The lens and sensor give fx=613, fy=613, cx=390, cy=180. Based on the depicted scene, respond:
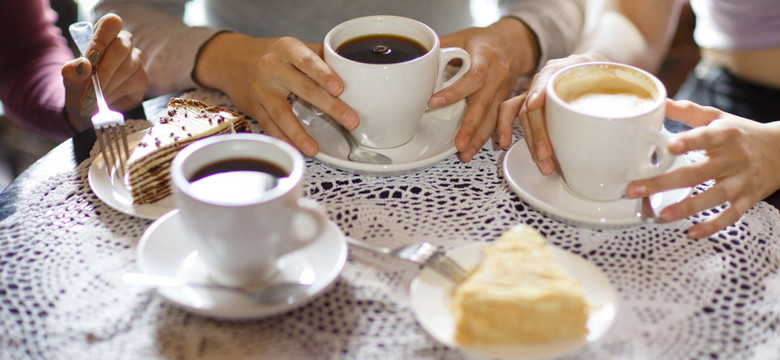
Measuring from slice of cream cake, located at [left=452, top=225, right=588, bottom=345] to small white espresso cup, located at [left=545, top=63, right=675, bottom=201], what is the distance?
258 millimetres

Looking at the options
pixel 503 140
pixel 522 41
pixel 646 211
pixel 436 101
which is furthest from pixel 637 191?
pixel 522 41

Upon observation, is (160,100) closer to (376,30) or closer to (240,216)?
(376,30)

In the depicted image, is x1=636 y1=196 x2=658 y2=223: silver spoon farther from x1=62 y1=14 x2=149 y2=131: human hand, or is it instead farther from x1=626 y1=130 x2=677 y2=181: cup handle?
x1=62 y1=14 x2=149 y2=131: human hand

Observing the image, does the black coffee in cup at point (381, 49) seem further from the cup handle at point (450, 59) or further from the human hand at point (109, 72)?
the human hand at point (109, 72)

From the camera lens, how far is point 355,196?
3.49 feet

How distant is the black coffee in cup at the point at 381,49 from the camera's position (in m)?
1.10

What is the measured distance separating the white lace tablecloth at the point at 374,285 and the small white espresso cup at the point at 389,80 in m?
0.11

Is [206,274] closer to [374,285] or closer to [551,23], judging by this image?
[374,285]

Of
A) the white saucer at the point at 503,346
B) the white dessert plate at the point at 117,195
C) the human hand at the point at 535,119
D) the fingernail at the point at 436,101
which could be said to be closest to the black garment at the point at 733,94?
the human hand at the point at 535,119

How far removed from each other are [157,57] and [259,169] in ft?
2.47

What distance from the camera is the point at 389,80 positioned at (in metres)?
1.05

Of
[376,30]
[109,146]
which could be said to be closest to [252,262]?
[109,146]

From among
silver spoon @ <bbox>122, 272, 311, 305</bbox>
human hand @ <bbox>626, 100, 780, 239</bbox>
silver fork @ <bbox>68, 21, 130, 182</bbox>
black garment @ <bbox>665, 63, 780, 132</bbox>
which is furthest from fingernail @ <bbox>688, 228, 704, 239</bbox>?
silver fork @ <bbox>68, 21, 130, 182</bbox>

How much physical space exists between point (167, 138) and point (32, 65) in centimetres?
85
